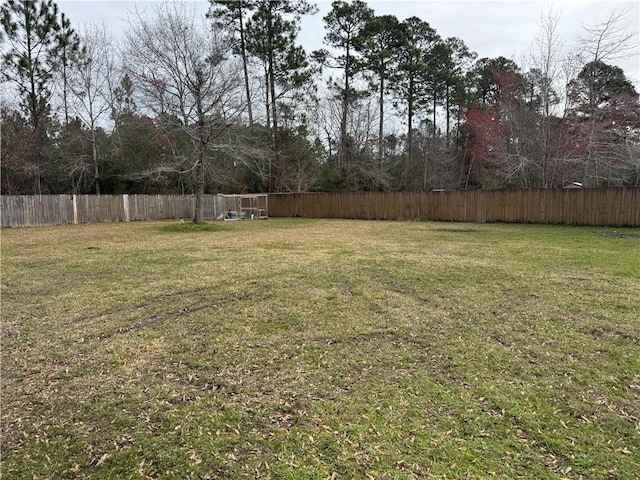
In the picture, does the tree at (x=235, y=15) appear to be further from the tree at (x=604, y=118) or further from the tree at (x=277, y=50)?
the tree at (x=604, y=118)

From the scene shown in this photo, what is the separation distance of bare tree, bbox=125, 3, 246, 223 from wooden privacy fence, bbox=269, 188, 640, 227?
7256 mm

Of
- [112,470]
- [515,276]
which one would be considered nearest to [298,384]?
[112,470]

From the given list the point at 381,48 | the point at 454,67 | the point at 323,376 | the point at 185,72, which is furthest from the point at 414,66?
the point at 323,376

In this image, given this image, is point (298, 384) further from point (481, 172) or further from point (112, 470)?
point (481, 172)

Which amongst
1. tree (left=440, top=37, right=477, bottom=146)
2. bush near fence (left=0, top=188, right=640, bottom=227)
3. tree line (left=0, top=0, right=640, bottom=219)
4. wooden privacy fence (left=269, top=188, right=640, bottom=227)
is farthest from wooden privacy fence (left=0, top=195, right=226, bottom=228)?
tree (left=440, top=37, right=477, bottom=146)

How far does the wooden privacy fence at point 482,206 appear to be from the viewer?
1273 centimetres

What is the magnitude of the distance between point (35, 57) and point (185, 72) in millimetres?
9226

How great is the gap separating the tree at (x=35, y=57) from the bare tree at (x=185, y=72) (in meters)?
6.43

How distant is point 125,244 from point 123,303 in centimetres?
571

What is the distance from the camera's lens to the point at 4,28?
52.7ft

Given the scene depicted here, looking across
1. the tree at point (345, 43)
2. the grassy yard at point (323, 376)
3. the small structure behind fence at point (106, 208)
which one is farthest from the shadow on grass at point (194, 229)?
the tree at point (345, 43)

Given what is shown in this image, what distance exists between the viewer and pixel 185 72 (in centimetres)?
1263

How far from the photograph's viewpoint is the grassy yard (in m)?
1.76

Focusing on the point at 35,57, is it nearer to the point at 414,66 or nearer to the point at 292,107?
the point at 292,107
